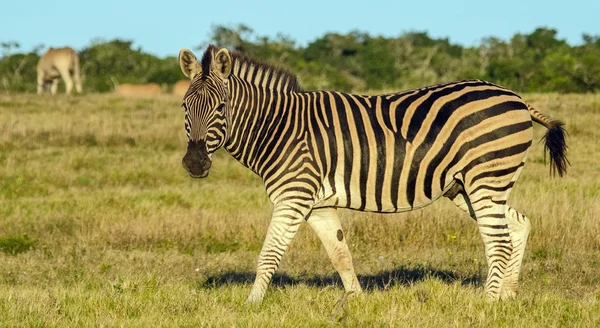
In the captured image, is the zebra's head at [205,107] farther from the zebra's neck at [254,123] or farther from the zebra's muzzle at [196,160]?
the zebra's neck at [254,123]

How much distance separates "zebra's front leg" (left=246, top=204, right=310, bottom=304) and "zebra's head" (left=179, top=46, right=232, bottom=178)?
2.32 ft

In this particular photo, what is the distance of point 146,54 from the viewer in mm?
57469

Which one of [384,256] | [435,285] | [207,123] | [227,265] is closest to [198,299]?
[207,123]

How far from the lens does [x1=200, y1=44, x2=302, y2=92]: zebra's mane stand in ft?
26.1

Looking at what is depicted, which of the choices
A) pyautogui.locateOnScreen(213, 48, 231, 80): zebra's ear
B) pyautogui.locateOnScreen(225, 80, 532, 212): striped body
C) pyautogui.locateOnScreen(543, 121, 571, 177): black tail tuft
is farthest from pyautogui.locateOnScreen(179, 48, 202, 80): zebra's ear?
pyautogui.locateOnScreen(543, 121, 571, 177): black tail tuft

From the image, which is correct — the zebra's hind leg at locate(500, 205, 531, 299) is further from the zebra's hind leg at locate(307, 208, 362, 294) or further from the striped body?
the zebra's hind leg at locate(307, 208, 362, 294)

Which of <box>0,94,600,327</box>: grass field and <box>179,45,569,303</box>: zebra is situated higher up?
<box>179,45,569,303</box>: zebra

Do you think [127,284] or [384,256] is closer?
[127,284]

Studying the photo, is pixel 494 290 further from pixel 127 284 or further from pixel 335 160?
pixel 127 284

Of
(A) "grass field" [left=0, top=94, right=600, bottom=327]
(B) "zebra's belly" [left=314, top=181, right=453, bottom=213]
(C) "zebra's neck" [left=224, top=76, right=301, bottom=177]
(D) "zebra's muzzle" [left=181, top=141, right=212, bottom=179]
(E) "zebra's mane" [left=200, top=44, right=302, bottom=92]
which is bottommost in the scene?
(A) "grass field" [left=0, top=94, right=600, bottom=327]

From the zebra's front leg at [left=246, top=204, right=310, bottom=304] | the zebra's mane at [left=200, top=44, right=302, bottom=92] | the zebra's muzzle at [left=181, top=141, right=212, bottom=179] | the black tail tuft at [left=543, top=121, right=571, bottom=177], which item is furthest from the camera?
the black tail tuft at [left=543, top=121, right=571, bottom=177]

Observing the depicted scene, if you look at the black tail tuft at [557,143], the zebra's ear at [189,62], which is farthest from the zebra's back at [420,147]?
the zebra's ear at [189,62]

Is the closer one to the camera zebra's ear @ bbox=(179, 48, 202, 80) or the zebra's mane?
zebra's ear @ bbox=(179, 48, 202, 80)

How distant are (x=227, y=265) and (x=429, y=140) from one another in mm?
3982
